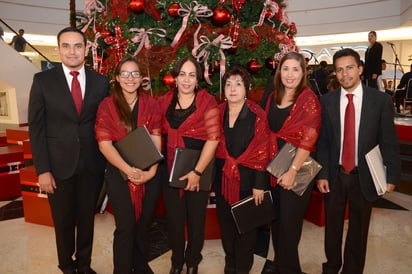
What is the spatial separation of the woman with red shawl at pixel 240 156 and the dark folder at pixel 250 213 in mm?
46

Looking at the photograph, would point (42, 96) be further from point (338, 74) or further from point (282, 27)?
point (282, 27)

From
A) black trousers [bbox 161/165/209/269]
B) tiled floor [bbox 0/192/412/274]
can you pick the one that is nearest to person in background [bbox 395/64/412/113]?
tiled floor [bbox 0/192/412/274]

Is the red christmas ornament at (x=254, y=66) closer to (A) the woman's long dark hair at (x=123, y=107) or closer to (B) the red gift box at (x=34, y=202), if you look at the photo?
(A) the woman's long dark hair at (x=123, y=107)

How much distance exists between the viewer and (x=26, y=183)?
301 cm

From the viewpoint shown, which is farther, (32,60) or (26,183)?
(32,60)

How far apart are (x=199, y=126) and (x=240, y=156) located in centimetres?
32

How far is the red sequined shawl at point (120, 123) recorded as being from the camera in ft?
5.83

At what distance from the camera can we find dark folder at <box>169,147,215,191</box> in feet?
6.11

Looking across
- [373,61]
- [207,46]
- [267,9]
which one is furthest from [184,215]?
[373,61]

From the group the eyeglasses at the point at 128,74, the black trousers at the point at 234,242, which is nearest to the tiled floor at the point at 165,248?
the black trousers at the point at 234,242

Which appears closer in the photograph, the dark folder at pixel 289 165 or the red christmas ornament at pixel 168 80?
the dark folder at pixel 289 165

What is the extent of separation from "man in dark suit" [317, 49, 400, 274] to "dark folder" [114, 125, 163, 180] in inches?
41.9

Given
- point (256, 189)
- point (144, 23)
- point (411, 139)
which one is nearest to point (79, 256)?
point (256, 189)

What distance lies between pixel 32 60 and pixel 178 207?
24.6 feet
